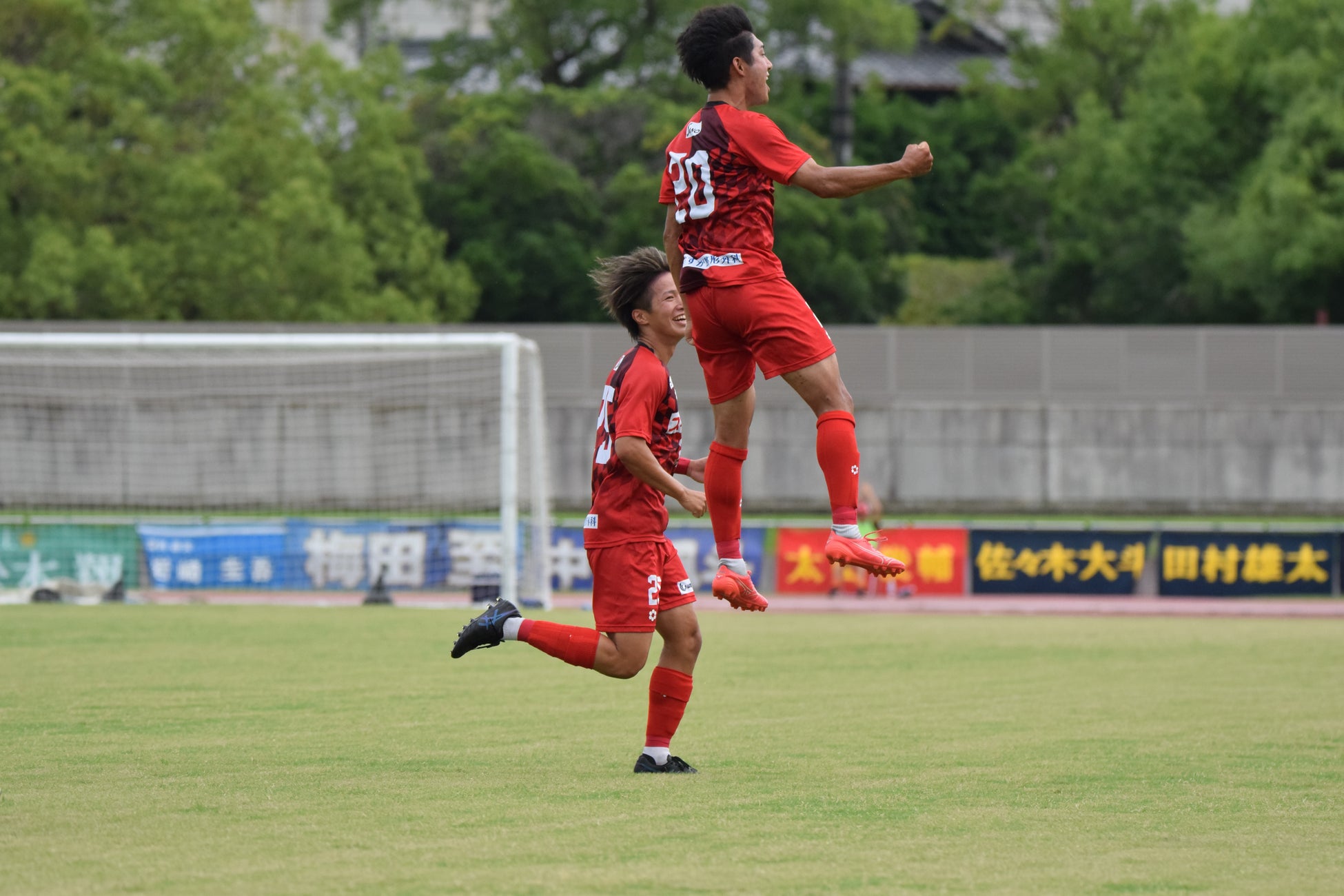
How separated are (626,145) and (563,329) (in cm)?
1630

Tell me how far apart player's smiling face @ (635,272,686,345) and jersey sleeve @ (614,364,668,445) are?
0.23 m

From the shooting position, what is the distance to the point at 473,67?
53500mm

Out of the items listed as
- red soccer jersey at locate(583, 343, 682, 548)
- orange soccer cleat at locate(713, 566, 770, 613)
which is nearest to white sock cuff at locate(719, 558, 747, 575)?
orange soccer cleat at locate(713, 566, 770, 613)

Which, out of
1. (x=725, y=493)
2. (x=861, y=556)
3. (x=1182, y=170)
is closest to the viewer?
(x=861, y=556)

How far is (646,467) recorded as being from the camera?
22.4 feet

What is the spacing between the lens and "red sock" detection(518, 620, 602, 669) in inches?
282

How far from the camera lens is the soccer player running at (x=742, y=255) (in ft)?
22.1

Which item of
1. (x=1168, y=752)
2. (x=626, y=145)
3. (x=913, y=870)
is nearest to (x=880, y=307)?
(x=626, y=145)

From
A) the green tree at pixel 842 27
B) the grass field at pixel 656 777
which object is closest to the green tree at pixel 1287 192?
the green tree at pixel 842 27

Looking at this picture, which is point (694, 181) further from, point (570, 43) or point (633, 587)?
point (570, 43)

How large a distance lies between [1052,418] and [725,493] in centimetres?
2460

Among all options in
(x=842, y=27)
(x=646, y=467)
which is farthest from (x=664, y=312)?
(x=842, y=27)

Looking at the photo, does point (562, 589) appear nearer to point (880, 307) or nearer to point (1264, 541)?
point (1264, 541)

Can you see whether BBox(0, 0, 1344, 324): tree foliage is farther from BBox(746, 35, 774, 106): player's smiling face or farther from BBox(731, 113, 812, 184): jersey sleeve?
BBox(731, 113, 812, 184): jersey sleeve
